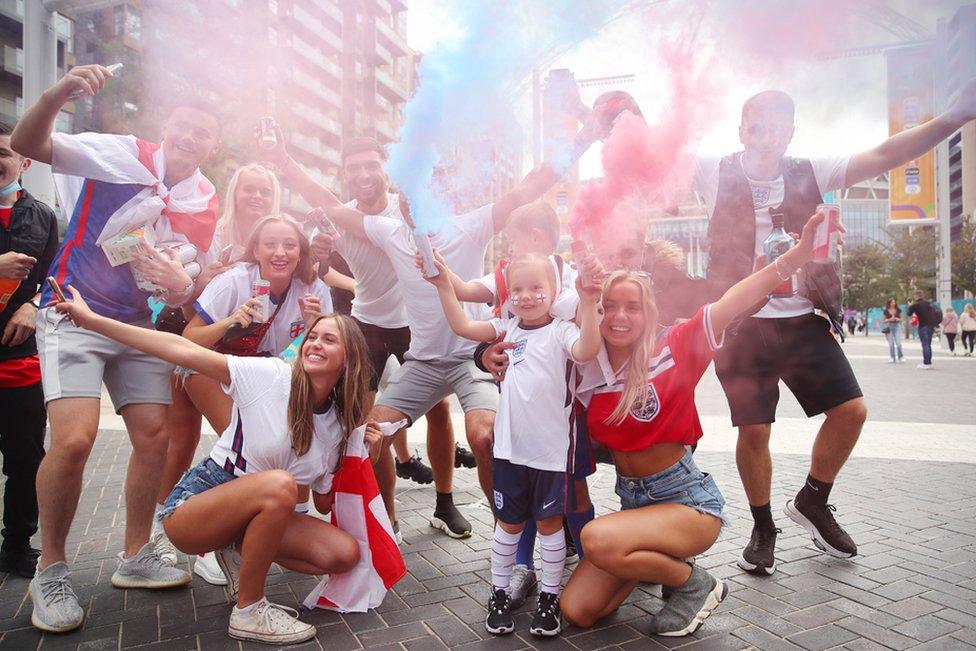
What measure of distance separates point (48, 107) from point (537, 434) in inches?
99.6

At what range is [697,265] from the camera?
3.99 meters

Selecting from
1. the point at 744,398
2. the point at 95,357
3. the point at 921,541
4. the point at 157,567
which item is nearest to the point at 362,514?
the point at 157,567

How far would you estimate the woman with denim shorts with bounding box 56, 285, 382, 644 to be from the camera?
9.81ft

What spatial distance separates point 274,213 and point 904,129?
317cm

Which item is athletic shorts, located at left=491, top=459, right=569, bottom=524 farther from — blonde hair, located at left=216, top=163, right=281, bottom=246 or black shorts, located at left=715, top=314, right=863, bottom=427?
blonde hair, located at left=216, top=163, right=281, bottom=246

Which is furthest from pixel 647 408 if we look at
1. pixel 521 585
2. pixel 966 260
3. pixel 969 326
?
pixel 966 260

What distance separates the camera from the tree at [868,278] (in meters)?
48.3

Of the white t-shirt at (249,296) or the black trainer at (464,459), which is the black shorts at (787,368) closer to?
the white t-shirt at (249,296)

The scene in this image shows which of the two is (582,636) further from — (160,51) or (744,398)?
(160,51)

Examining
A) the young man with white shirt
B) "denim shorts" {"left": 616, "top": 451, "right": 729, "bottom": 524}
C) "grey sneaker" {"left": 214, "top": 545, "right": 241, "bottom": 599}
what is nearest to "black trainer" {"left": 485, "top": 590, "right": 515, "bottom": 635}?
"denim shorts" {"left": 616, "top": 451, "right": 729, "bottom": 524}

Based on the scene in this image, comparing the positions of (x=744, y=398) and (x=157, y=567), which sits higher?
(x=744, y=398)

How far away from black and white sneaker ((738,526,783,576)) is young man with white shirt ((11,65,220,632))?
288cm

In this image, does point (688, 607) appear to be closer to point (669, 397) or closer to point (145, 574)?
point (669, 397)

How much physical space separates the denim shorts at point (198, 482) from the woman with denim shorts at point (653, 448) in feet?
5.39
